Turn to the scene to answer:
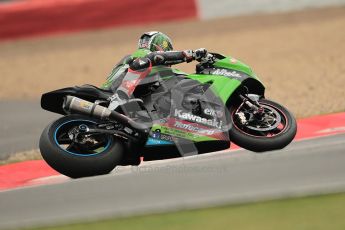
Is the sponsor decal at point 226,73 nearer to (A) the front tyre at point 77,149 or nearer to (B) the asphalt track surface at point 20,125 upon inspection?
(A) the front tyre at point 77,149

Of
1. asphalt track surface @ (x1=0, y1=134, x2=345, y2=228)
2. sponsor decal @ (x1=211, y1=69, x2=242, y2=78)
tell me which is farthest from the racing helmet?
asphalt track surface @ (x1=0, y1=134, x2=345, y2=228)

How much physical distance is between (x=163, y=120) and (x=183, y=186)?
3.45 feet

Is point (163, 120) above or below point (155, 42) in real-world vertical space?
below

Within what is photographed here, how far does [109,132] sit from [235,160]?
136cm

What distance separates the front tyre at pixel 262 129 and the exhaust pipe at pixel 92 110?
120 cm

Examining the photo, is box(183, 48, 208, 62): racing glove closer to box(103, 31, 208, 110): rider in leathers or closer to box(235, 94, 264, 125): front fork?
box(103, 31, 208, 110): rider in leathers

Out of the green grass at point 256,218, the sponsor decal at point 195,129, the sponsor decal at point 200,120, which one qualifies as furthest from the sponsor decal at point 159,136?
the green grass at point 256,218

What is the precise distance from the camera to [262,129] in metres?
8.10

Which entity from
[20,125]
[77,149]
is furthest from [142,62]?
[20,125]

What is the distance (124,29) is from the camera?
63.1ft

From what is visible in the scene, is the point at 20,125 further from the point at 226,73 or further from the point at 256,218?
the point at 256,218

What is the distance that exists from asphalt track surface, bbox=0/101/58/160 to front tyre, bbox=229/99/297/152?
3168 mm

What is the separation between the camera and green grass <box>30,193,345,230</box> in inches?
232

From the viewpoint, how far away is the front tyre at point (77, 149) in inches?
293
